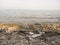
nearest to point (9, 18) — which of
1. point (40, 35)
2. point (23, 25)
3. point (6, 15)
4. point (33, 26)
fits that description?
point (6, 15)

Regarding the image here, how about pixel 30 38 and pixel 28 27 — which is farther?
pixel 28 27

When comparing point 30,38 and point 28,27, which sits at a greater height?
point 28,27

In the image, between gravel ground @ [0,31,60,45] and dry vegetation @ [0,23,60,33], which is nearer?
gravel ground @ [0,31,60,45]

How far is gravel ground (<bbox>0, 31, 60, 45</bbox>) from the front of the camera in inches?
112

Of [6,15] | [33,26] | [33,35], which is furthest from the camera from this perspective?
[6,15]

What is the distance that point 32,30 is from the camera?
3.25 m

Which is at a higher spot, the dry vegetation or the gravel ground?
the dry vegetation

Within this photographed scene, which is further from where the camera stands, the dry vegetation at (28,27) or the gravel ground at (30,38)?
the dry vegetation at (28,27)

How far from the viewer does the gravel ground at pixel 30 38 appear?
2.85 metres

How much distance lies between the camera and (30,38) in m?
3.02

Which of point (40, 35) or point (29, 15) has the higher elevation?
point (29, 15)

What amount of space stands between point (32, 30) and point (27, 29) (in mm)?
121

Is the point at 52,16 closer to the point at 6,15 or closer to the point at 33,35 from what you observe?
the point at 33,35

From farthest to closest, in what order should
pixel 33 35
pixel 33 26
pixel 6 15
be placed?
1. pixel 6 15
2. pixel 33 26
3. pixel 33 35
